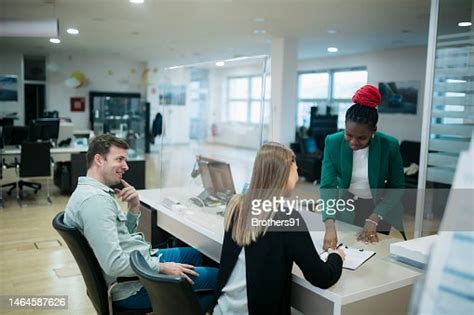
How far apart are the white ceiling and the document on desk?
13.3 ft

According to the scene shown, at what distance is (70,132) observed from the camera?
8180 mm

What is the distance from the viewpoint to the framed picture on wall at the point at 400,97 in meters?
8.95

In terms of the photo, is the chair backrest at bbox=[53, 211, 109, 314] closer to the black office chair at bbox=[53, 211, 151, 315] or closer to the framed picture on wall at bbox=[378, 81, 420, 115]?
the black office chair at bbox=[53, 211, 151, 315]

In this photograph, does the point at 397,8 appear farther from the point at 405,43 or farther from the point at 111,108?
the point at 111,108

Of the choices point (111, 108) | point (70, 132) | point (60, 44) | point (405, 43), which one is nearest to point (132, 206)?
point (70, 132)

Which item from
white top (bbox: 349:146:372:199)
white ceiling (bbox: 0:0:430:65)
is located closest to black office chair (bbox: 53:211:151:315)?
white top (bbox: 349:146:372:199)

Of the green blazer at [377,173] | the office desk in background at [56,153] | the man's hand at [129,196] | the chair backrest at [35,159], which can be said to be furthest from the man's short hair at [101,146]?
the office desk in background at [56,153]

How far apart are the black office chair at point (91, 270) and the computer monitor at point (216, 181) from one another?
115cm

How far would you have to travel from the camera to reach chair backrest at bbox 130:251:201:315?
5.16 feet

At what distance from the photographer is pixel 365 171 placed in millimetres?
A: 2326

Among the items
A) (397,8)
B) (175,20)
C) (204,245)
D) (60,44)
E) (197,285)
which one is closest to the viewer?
(197,285)

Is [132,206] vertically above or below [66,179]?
above

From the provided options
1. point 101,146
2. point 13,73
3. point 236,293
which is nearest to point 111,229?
point 101,146

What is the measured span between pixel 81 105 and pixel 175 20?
6.72 m
